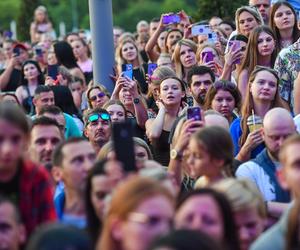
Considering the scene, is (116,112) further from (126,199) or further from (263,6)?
(126,199)

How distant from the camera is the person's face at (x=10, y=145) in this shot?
22.9 ft

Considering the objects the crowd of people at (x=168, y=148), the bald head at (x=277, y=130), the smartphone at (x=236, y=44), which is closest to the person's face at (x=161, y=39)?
the crowd of people at (x=168, y=148)

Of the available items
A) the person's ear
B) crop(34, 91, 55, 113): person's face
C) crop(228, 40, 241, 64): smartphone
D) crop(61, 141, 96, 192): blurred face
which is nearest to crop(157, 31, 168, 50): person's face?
crop(228, 40, 241, 64): smartphone

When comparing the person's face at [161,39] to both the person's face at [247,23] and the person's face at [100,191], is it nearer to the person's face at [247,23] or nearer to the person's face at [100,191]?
the person's face at [247,23]

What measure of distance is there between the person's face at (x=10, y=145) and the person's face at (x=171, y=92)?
14.8ft

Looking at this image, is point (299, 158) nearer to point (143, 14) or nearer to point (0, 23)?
point (0, 23)

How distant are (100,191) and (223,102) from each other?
4190 millimetres

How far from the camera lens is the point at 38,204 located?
7195 millimetres

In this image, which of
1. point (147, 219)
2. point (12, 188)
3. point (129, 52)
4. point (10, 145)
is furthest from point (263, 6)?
point (147, 219)

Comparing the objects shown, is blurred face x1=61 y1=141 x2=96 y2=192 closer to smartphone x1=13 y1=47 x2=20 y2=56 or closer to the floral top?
the floral top

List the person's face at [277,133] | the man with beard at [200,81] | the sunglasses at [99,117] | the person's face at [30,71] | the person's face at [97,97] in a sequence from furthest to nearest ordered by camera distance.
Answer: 1. the person's face at [30,71]
2. the person's face at [97,97]
3. the man with beard at [200,81]
4. the sunglasses at [99,117]
5. the person's face at [277,133]

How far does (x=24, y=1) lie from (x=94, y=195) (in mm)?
21076

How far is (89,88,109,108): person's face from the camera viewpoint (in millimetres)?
12602

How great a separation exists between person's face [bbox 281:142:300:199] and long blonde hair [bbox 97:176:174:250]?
94cm
